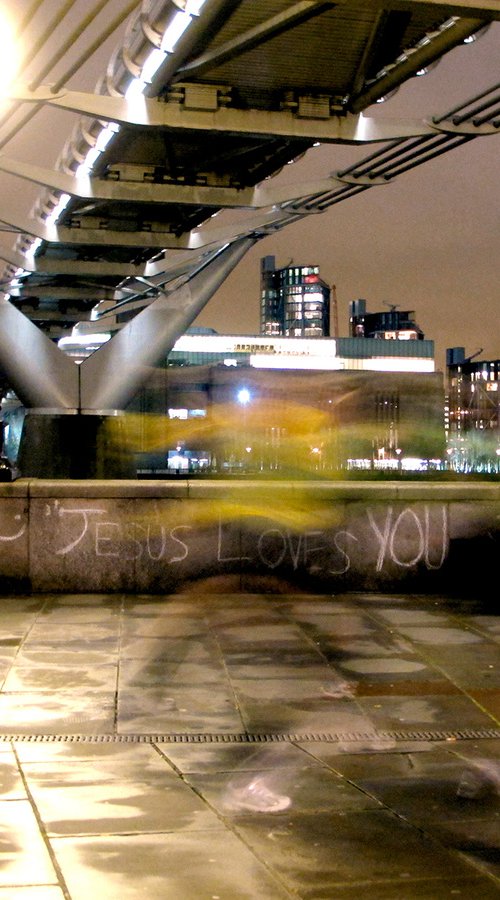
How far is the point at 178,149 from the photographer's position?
2841 centimetres

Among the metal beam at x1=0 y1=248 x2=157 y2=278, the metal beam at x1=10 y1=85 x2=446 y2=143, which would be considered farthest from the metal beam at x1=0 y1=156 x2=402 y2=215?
the metal beam at x1=0 y1=248 x2=157 y2=278

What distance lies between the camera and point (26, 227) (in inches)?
1357

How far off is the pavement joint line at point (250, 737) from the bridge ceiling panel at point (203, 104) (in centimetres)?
599

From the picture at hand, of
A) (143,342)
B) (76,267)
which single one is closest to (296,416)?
(76,267)

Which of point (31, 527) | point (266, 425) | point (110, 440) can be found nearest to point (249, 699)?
point (31, 527)

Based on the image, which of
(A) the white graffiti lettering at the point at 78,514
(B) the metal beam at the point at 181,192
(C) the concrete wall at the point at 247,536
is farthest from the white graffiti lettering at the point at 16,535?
(B) the metal beam at the point at 181,192

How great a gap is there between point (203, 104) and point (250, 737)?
64.4 feet

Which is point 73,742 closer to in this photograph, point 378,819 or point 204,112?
point 378,819

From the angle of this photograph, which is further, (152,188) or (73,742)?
(152,188)

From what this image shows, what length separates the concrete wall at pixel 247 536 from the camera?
12219mm

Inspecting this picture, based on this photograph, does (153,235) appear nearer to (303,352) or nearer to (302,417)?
(302,417)

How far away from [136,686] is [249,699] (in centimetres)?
89

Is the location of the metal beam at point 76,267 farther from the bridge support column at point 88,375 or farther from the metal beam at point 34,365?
the metal beam at point 34,365

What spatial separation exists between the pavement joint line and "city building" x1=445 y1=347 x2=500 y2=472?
104283 mm
